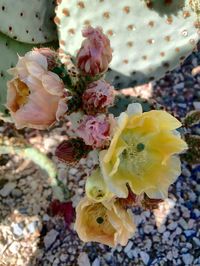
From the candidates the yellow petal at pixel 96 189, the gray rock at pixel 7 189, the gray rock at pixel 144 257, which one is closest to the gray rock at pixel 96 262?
the gray rock at pixel 144 257

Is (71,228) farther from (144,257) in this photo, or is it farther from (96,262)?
(144,257)

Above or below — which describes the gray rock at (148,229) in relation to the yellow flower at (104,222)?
below

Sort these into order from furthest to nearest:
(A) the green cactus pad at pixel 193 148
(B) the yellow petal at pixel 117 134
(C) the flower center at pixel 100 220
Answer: (A) the green cactus pad at pixel 193 148
(C) the flower center at pixel 100 220
(B) the yellow petal at pixel 117 134

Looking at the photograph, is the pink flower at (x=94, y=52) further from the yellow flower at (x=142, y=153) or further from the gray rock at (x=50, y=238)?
the gray rock at (x=50, y=238)

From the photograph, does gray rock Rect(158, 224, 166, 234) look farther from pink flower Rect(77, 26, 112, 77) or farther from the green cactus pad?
pink flower Rect(77, 26, 112, 77)

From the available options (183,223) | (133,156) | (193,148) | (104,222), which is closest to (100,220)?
(104,222)

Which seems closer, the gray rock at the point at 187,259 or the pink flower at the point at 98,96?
the pink flower at the point at 98,96

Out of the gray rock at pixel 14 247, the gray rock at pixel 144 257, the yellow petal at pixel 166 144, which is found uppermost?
the yellow petal at pixel 166 144

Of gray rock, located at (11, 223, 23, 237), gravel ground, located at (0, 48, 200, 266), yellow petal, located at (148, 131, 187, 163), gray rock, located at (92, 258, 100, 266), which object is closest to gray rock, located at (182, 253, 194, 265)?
gravel ground, located at (0, 48, 200, 266)
